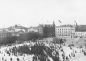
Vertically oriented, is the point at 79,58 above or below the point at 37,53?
below

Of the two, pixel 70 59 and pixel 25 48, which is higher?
pixel 25 48

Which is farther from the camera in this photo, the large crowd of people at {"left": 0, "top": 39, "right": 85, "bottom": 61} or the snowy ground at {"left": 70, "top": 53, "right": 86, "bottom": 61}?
the snowy ground at {"left": 70, "top": 53, "right": 86, "bottom": 61}

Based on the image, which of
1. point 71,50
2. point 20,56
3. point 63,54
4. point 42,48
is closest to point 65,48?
point 71,50

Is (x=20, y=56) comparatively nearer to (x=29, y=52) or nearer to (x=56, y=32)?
(x=29, y=52)

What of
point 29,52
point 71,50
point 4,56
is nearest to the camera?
point 4,56

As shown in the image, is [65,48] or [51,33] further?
[51,33]

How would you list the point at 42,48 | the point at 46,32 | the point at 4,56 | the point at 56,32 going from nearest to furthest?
1. the point at 4,56
2. the point at 42,48
3. the point at 46,32
4. the point at 56,32

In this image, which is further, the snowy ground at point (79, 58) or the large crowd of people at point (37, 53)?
the snowy ground at point (79, 58)

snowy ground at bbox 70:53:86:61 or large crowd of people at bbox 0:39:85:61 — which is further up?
large crowd of people at bbox 0:39:85:61

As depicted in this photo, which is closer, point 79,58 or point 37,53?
point 37,53

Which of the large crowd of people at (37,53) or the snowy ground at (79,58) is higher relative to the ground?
the large crowd of people at (37,53)
